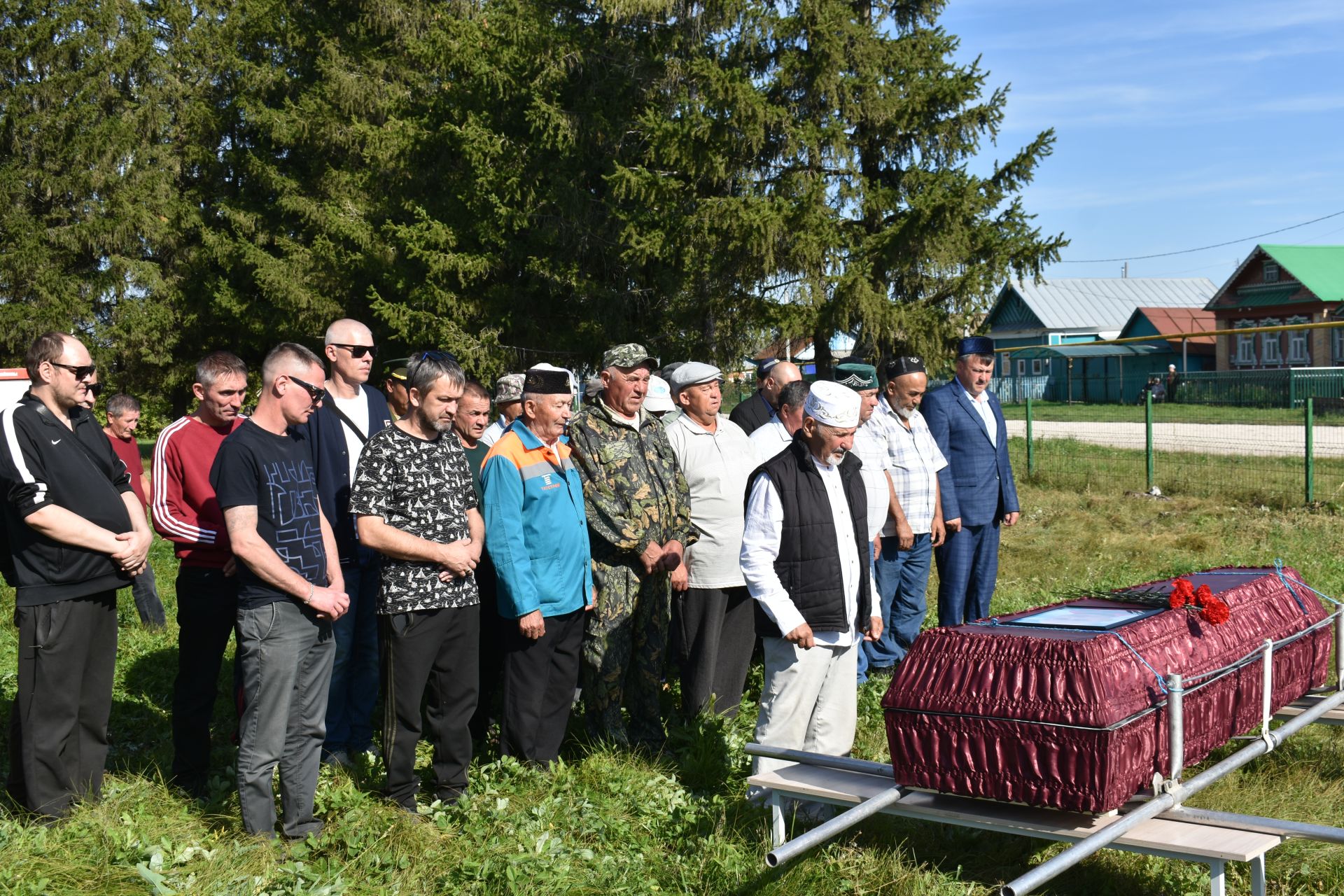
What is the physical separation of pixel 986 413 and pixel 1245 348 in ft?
135

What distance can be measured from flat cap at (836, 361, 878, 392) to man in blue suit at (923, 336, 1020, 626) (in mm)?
965

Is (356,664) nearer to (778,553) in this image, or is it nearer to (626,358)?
(626,358)

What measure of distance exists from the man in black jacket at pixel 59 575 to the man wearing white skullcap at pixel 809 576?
2.54m

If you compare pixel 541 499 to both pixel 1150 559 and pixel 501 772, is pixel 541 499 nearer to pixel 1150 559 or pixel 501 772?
pixel 501 772

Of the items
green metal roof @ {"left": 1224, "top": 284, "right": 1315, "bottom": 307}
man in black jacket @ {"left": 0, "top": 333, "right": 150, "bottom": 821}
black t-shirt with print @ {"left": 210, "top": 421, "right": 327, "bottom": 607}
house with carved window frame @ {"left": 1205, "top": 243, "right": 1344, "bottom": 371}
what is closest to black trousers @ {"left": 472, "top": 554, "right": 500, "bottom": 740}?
black t-shirt with print @ {"left": 210, "top": 421, "right": 327, "bottom": 607}

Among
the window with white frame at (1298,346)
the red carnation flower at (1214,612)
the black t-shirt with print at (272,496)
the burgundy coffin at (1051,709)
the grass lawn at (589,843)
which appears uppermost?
the window with white frame at (1298,346)

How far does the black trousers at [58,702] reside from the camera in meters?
4.37

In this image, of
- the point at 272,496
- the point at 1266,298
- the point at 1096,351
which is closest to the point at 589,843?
the point at 272,496

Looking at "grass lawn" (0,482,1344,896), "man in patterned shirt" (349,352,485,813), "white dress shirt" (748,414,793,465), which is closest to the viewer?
"grass lawn" (0,482,1344,896)

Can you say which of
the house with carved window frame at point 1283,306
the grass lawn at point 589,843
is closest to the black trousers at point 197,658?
the grass lawn at point 589,843

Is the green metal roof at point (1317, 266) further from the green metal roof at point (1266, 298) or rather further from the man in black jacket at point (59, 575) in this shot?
the man in black jacket at point (59, 575)

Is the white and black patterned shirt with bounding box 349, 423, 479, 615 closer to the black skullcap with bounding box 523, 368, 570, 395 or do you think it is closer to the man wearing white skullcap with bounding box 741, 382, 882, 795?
the black skullcap with bounding box 523, 368, 570, 395

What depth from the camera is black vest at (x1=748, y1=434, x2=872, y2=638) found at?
4.41m

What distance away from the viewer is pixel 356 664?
5477mm
